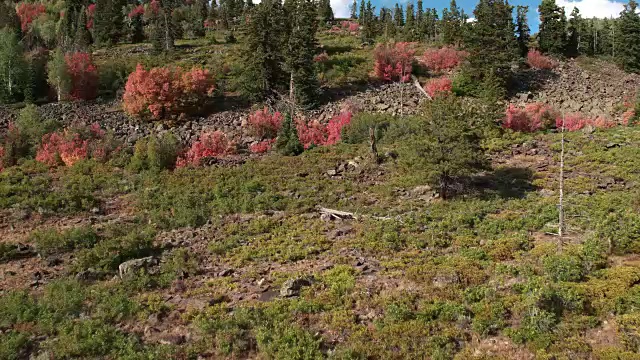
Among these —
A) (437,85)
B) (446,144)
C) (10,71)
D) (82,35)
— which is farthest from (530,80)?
(82,35)

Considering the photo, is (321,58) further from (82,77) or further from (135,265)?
(135,265)

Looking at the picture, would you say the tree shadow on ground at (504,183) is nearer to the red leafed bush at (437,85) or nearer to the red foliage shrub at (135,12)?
the red leafed bush at (437,85)

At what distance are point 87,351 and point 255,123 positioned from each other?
24499 mm

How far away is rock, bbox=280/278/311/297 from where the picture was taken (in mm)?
12652

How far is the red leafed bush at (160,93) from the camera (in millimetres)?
34031

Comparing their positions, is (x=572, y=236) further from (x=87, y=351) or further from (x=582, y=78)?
(x=582, y=78)

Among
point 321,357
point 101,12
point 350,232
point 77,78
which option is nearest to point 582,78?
point 350,232

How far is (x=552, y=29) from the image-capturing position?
56.5m

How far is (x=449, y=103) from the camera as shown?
20.4m

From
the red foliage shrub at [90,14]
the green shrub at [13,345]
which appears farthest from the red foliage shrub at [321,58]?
the green shrub at [13,345]

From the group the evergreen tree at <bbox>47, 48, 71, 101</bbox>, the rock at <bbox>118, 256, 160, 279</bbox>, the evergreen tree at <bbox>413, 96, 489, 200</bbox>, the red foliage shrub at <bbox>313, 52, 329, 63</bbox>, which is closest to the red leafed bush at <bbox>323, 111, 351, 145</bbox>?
the evergreen tree at <bbox>413, 96, 489, 200</bbox>

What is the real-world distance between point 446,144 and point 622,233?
7.87 metres

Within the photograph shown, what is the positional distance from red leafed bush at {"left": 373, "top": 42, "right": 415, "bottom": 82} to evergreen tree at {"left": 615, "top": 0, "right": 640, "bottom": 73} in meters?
29.6

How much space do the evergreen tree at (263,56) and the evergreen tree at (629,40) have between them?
44532 mm
